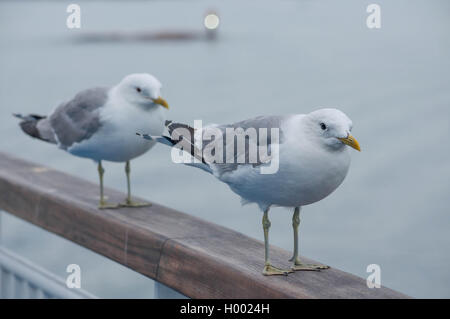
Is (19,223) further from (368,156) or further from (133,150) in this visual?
(133,150)

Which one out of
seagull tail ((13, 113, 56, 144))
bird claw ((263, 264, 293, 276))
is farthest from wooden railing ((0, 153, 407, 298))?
seagull tail ((13, 113, 56, 144))

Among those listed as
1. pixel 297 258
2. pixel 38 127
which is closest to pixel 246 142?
pixel 297 258

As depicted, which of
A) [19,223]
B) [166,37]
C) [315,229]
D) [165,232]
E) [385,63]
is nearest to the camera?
[165,232]

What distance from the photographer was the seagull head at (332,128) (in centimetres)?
108

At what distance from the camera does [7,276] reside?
1794 mm

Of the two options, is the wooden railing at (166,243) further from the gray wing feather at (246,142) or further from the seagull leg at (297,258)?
the gray wing feather at (246,142)

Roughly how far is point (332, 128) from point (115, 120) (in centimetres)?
73

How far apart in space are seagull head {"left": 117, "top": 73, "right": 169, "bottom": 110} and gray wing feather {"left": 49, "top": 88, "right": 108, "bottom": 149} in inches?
4.2

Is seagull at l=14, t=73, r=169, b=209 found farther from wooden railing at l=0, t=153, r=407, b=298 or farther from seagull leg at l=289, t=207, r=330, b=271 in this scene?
seagull leg at l=289, t=207, r=330, b=271

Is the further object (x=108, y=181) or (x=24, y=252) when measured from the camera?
(x=108, y=181)

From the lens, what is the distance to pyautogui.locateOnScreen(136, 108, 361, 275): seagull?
111cm

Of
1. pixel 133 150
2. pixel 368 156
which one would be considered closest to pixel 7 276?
pixel 133 150

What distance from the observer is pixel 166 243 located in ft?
4.56
